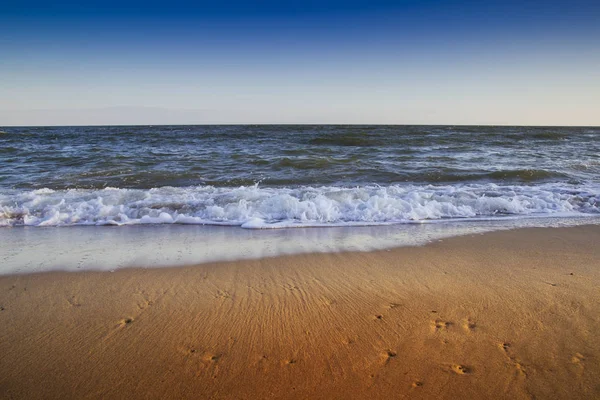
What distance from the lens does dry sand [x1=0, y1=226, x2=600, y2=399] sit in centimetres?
179

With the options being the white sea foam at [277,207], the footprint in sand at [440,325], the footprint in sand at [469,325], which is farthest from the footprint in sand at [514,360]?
the white sea foam at [277,207]

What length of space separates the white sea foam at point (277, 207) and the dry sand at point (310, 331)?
189 centimetres

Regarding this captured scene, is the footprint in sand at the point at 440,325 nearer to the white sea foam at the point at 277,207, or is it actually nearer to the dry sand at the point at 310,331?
the dry sand at the point at 310,331

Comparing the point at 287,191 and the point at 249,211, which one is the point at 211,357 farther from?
the point at 287,191

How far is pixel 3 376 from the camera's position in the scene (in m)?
1.88

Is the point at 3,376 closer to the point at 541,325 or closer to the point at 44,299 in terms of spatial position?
the point at 44,299

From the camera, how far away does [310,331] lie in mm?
2236

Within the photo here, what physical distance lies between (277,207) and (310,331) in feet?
11.5

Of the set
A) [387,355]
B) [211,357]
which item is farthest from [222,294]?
[387,355]

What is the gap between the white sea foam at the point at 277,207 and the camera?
5.17m

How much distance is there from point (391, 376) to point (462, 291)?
1.27 metres

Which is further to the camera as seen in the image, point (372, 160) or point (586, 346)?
point (372, 160)

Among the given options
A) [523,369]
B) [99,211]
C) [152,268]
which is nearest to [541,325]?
[523,369]

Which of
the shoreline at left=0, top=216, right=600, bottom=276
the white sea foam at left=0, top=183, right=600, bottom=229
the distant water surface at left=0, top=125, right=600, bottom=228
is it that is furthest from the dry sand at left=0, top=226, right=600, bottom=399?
the distant water surface at left=0, top=125, right=600, bottom=228
